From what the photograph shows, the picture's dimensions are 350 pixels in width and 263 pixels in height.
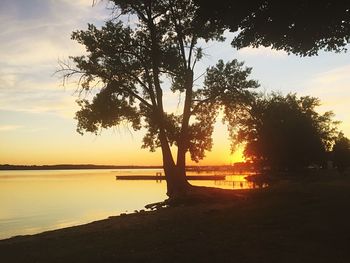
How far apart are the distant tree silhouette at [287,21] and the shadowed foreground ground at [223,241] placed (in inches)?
298

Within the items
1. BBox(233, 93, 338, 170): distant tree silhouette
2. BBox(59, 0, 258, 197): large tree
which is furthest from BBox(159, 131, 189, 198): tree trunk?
BBox(233, 93, 338, 170): distant tree silhouette

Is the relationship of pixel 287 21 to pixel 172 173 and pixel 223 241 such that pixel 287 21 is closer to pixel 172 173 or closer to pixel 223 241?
pixel 223 241

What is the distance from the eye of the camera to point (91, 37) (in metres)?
34.7

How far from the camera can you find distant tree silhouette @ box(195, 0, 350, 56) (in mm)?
17203

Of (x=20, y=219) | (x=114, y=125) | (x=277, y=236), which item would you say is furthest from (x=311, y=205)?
(x=20, y=219)

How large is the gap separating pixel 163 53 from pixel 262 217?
21036mm

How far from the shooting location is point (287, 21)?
59.4 ft

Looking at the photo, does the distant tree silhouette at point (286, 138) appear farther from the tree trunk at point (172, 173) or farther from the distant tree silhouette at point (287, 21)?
the distant tree silhouette at point (287, 21)

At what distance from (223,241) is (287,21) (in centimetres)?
1016

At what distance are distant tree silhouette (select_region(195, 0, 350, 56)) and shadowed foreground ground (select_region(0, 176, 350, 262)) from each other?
7.58 meters

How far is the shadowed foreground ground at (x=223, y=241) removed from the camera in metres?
11.3

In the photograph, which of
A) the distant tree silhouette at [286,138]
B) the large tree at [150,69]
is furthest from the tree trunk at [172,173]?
the distant tree silhouette at [286,138]

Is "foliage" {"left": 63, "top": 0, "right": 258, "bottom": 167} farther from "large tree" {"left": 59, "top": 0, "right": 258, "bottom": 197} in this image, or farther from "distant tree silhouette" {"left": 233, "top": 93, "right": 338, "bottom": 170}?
"distant tree silhouette" {"left": 233, "top": 93, "right": 338, "bottom": 170}

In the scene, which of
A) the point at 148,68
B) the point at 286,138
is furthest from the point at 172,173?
the point at 286,138
